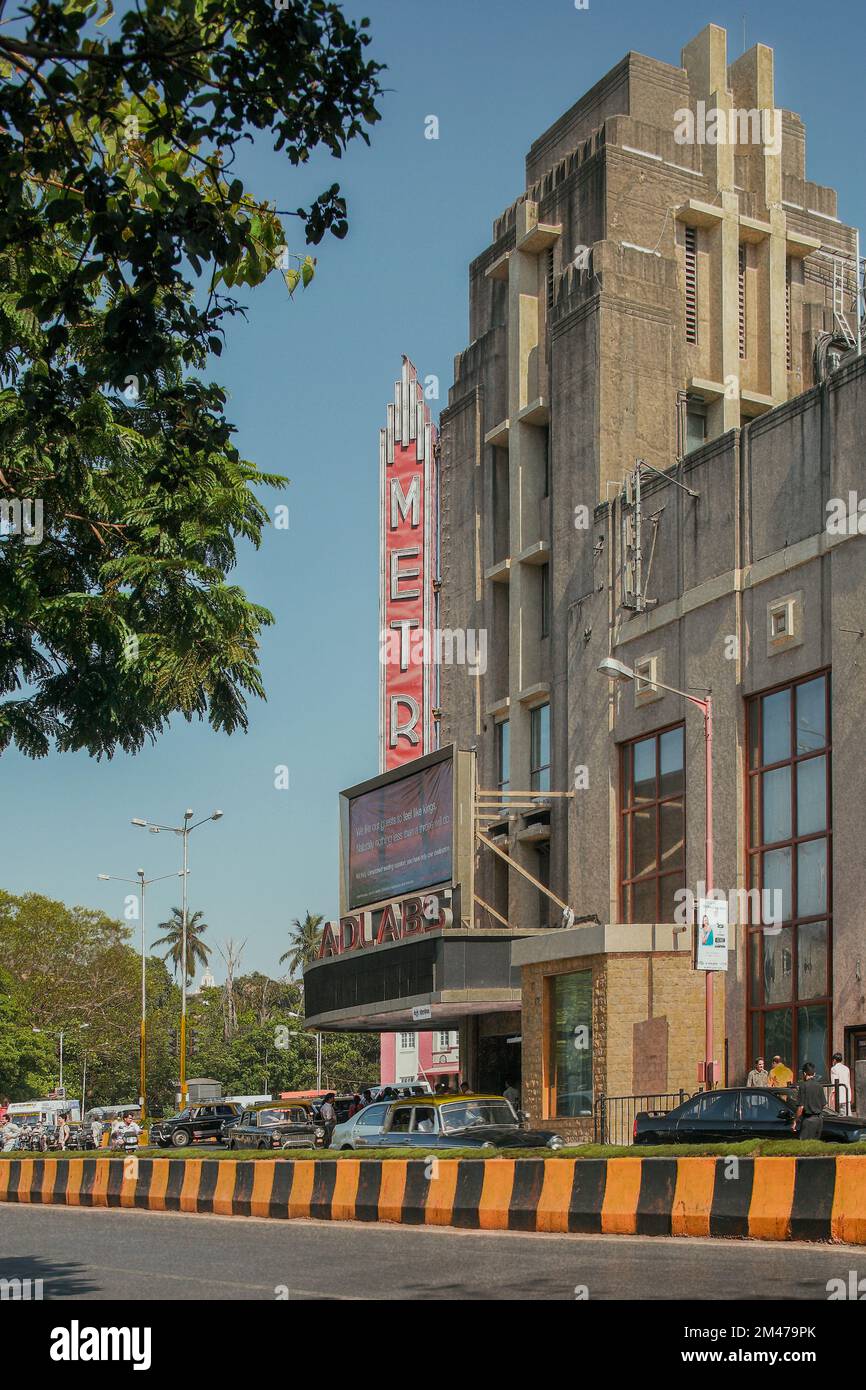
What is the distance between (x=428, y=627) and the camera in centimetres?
6053

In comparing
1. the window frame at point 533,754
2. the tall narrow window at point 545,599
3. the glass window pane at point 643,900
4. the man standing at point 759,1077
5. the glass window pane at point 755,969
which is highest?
the tall narrow window at point 545,599

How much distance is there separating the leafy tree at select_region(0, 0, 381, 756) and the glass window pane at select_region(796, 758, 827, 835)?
15.2 m

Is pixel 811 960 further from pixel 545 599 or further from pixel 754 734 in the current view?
pixel 545 599

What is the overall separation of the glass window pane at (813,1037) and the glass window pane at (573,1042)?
4172 mm

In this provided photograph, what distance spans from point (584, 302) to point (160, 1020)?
3559 inches

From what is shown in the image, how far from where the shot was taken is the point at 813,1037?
3159cm

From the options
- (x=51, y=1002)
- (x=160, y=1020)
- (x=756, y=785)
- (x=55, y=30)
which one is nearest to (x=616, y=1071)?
(x=756, y=785)

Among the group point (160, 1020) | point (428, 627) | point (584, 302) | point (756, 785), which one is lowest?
point (160, 1020)

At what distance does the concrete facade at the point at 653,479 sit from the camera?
32.8m

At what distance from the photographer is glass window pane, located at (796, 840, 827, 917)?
105 feet

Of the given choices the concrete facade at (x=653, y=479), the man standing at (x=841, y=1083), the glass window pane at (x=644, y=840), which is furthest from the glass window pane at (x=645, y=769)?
the man standing at (x=841, y=1083)

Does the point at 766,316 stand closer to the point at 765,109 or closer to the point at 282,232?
the point at 765,109

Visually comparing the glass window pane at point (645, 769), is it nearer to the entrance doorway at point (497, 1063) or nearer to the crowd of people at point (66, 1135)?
the entrance doorway at point (497, 1063)

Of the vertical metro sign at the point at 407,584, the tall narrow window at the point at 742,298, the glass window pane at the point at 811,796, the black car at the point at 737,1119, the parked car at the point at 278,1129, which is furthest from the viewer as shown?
the vertical metro sign at the point at 407,584
